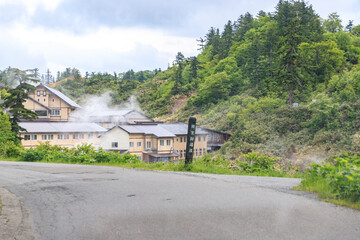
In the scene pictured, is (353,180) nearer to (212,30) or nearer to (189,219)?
(189,219)

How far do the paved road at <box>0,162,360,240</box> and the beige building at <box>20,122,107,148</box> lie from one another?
3485cm

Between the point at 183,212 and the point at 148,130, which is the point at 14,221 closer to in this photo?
the point at 183,212

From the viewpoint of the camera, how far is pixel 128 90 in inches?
3538

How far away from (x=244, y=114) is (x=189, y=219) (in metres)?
43.0

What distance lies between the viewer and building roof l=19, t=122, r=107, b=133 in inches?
1614

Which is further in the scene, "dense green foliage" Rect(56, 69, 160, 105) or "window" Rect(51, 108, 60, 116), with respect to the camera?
"dense green foliage" Rect(56, 69, 160, 105)

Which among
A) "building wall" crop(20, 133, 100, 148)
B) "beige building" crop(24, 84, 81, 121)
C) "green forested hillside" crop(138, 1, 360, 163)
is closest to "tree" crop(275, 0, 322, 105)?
"green forested hillside" crop(138, 1, 360, 163)

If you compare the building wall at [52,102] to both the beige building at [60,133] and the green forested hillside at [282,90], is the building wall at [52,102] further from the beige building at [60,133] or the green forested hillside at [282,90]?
the green forested hillside at [282,90]

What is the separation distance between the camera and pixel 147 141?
137ft

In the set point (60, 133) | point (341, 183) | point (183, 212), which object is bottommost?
point (183, 212)

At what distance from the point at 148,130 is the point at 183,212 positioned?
37351 millimetres

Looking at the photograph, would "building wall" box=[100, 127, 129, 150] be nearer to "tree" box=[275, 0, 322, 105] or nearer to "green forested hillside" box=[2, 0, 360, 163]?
"green forested hillside" box=[2, 0, 360, 163]

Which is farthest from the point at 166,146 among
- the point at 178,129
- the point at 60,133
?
the point at 60,133

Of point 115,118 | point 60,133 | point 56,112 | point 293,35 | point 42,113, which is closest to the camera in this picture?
point 60,133
